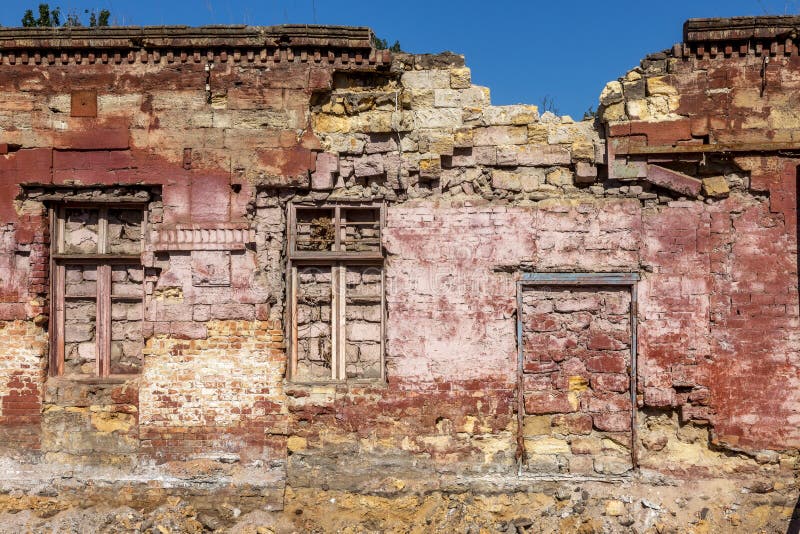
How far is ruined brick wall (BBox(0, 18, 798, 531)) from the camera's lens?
17.5ft

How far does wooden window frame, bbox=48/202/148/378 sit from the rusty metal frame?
3.61 meters

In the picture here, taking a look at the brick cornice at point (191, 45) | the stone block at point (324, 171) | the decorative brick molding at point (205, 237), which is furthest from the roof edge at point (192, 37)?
the decorative brick molding at point (205, 237)

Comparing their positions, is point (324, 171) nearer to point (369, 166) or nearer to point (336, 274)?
point (369, 166)

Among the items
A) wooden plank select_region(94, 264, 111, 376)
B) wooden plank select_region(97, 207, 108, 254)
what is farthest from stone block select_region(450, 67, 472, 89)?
wooden plank select_region(94, 264, 111, 376)

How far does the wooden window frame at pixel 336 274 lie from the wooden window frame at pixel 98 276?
4.75 feet

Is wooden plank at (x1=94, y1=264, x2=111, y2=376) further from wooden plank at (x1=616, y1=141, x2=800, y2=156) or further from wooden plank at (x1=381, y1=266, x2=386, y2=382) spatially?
wooden plank at (x1=616, y1=141, x2=800, y2=156)

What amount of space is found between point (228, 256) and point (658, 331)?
3989 mm

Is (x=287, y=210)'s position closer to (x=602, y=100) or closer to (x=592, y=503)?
(x=602, y=100)

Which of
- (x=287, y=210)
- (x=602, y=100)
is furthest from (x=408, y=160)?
(x=602, y=100)

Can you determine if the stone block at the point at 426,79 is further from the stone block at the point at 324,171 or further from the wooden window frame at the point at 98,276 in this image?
the wooden window frame at the point at 98,276

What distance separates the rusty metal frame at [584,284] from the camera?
5391mm

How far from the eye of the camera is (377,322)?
5.64 metres

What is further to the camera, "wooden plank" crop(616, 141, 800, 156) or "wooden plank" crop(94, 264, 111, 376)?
"wooden plank" crop(94, 264, 111, 376)

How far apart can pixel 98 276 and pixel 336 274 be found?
7.51 ft
